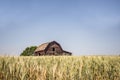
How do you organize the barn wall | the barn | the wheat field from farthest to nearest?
1. the barn wall
2. the barn
3. the wheat field

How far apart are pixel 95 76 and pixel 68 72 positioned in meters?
0.88

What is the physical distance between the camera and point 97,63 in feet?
22.1

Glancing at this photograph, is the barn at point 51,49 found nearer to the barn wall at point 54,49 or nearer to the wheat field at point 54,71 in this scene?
the barn wall at point 54,49

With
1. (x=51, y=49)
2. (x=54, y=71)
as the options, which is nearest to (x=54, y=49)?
(x=51, y=49)

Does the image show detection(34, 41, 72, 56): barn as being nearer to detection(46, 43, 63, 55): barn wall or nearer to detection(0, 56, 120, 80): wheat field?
detection(46, 43, 63, 55): barn wall

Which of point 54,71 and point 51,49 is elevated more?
point 51,49

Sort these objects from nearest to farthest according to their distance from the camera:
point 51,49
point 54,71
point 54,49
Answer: point 54,71, point 51,49, point 54,49

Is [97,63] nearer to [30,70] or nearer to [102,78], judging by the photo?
[102,78]

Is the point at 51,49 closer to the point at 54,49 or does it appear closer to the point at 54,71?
the point at 54,49

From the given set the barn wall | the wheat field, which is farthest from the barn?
the wheat field

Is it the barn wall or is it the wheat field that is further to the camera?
the barn wall

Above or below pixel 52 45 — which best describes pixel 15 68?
below

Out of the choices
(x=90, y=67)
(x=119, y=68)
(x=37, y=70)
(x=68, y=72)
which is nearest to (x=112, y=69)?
(x=119, y=68)

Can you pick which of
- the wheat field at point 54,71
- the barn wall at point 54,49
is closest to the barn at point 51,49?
the barn wall at point 54,49
